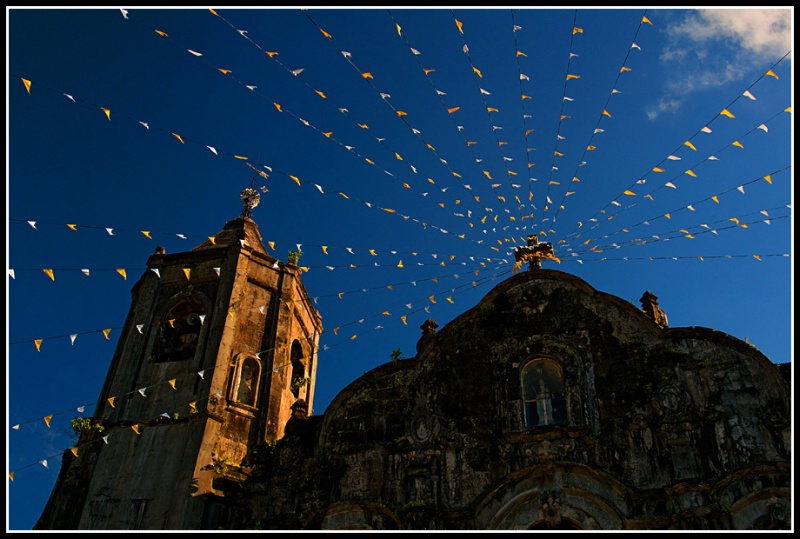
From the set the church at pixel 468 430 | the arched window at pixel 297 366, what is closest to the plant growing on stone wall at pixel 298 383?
the arched window at pixel 297 366

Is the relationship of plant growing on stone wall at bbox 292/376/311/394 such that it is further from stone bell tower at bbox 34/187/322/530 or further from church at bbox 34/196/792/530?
church at bbox 34/196/792/530

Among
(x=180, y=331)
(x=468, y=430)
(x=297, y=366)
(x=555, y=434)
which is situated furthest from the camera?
(x=297, y=366)

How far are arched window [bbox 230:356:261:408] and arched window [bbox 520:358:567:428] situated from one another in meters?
5.53

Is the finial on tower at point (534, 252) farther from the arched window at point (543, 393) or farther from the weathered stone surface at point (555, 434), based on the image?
the arched window at point (543, 393)

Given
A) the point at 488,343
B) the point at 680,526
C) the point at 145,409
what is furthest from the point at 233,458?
the point at 680,526

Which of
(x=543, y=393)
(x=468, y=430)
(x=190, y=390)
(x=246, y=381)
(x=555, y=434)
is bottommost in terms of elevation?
(x=555, y=434)

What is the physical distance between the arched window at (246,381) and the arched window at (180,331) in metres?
1.07

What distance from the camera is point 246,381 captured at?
50.3 ft

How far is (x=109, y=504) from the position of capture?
43.4 feet

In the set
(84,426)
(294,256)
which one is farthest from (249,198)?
(84,426)

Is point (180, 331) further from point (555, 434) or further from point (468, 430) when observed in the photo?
point (555, 434)

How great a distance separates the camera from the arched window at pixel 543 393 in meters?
12.7

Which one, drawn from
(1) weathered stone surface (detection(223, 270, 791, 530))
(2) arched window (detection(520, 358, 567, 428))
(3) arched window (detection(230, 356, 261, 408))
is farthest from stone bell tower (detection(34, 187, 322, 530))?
(2) arched window (detection(520, 358, 567, 428))

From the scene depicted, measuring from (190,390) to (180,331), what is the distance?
77.8 inches
